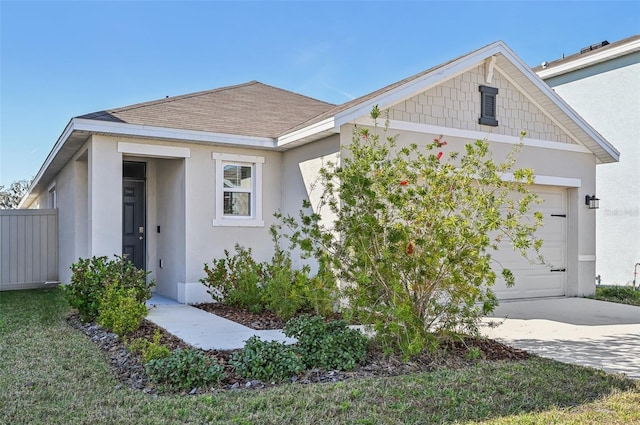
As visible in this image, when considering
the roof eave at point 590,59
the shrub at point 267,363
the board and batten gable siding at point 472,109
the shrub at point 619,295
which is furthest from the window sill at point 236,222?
the roof eave at point 590,59

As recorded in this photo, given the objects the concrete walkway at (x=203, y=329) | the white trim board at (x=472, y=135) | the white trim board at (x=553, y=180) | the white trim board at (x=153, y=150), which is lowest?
the concrete walkway at (x=203, y=329)

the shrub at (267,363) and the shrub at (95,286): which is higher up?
the shrub at (95,286)

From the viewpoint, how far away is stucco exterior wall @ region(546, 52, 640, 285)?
1421 centimetres

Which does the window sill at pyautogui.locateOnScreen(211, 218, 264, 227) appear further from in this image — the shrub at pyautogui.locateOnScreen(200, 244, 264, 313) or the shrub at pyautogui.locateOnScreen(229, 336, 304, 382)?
the shrub at pyautogui.locateOnScreen(229, 336, 304, 382)

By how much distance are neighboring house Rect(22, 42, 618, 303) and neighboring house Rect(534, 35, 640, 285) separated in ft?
11.3

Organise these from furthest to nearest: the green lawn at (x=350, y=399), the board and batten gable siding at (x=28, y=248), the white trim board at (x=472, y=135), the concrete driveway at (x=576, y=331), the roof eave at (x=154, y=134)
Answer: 1. the board and batten gable siding at (x=28, y=248)
2. the white trim board at (x=472, y=135)
3. the roof eave at (x=154, y=134)
4. the concrete driveway at (x=576, y=331)
5. the green lawn at (x=350, y=399)

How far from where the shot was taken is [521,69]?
10.1 metres

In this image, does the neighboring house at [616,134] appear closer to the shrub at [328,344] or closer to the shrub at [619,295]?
the shrub at [619,295]

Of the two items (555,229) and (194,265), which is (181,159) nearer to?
(194,265)

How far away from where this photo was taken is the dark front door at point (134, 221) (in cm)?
1064

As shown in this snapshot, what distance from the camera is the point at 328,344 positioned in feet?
17.1

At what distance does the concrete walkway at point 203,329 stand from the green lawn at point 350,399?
50.2 inches

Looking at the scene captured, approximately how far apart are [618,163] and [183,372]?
46.4 ft

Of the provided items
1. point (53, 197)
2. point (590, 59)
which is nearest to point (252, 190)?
point (53, 197)
